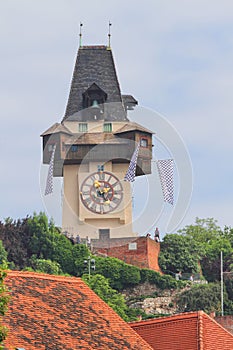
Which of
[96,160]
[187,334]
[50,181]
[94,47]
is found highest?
[94,47]

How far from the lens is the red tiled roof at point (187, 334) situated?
4125 cm

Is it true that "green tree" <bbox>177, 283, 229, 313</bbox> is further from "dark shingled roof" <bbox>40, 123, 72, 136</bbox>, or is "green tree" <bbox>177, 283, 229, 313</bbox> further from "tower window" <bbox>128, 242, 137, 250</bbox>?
"dark shingled roof" <bbox>40, 123, 72, 136</bbox>

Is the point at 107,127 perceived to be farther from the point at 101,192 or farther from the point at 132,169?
the point at 132,169

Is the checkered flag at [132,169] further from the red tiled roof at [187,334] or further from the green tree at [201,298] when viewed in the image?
the red tiled roof at [187,334]

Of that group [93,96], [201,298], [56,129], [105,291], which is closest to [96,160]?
[56,129]

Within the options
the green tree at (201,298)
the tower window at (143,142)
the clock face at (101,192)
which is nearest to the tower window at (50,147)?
the clock face at (101,192)

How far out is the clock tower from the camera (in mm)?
123062

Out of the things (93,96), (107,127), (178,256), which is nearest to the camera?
(178,256)

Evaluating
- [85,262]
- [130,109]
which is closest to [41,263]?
[85,262]

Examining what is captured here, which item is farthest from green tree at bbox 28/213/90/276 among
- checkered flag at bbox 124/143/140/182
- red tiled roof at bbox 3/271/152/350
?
red tiled roof at bbox 3/271/152/350

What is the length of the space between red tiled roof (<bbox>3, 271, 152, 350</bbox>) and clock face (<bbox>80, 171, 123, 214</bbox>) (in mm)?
83158

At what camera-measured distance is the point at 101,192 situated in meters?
124

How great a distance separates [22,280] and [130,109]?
9086 centimetres

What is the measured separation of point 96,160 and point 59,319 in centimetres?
8561
